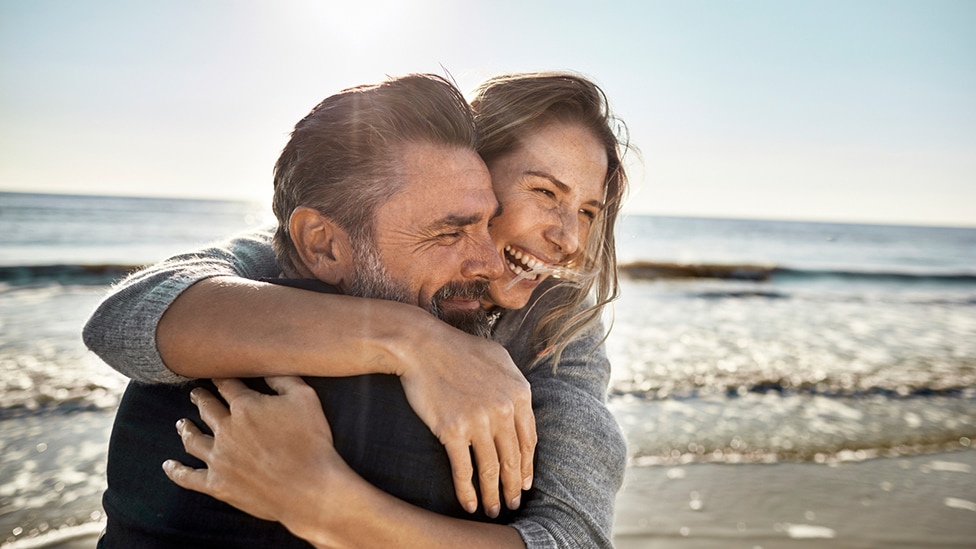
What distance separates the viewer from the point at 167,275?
1.80 metres

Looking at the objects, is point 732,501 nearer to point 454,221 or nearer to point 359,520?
point 454,221

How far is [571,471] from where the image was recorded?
1.83m

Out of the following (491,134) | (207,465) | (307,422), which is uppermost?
(491,134)

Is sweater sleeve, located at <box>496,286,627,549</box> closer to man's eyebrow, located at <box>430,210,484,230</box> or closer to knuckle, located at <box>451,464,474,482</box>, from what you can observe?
knuckle, located at <box>451,464,474,482</box>

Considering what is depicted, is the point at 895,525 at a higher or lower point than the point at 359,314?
lower

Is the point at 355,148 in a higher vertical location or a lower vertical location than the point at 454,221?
higher

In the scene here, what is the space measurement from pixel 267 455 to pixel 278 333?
0.89ft

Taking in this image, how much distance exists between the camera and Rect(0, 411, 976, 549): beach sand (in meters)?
4.03

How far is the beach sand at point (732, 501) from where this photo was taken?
403 cm

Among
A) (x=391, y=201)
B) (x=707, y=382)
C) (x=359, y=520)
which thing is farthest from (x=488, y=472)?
(x=707, y=382)

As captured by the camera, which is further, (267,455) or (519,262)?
(519,262)

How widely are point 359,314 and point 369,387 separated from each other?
204 millimetres

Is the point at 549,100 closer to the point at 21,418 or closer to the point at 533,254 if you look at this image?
the point at 533,254

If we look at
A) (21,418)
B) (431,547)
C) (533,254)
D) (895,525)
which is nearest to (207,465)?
(431,547)
